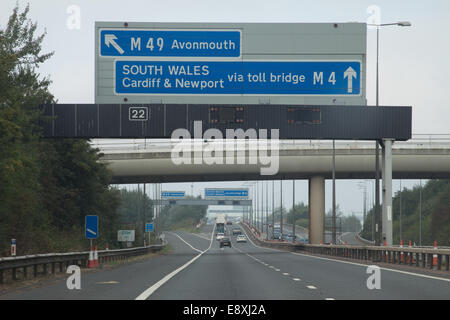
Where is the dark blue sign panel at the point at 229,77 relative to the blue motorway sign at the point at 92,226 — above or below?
above

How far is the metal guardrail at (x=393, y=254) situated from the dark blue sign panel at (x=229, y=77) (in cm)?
747

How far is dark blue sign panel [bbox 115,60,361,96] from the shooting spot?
3425 centimetres

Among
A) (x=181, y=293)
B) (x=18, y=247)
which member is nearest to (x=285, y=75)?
(x=18, y=247)

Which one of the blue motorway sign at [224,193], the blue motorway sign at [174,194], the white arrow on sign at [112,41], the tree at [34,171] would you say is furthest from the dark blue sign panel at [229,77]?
the blue motorway sign at [174,194]

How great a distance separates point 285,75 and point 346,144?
105 ft

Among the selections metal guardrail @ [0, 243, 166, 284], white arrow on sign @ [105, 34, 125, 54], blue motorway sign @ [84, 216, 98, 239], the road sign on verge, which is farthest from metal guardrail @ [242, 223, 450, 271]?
the road sign on verge

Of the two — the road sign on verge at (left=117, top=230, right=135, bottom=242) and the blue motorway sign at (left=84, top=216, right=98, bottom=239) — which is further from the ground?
the blue motorway sign at (left=84, top=216, right=98, bottom=239)

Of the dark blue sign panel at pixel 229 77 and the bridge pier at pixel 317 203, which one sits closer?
the dark blue sign panel at pixel 229 77

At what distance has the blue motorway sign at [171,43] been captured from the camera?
34.3 meters

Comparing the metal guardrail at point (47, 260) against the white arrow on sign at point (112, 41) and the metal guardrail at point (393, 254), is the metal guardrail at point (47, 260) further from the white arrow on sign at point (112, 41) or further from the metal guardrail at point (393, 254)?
the metal guardrail at point (393, 254)

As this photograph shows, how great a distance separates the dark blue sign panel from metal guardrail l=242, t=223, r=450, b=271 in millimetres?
7466

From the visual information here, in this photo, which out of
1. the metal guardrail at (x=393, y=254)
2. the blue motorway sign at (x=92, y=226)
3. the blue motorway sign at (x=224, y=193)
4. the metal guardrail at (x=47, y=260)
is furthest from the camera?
the blue motorway sign at (x=224, y=193)

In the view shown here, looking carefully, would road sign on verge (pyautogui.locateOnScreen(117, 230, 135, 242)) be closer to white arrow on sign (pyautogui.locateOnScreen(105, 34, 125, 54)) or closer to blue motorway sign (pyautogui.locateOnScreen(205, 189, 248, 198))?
white arrow on sign (pyautogui.locateOnScreen(105, 34, 125, 54))
